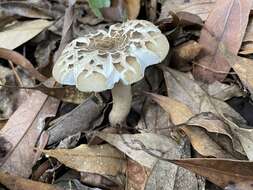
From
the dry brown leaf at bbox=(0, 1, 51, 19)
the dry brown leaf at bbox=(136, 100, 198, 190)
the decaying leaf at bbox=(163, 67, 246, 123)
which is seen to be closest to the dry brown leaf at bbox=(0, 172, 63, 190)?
the dry brown leaf at bbox=(136, 100, 198, 190)

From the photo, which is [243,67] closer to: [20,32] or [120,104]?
[120,104]

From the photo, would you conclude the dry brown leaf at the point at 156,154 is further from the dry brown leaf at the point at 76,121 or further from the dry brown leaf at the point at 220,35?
the dry brown leaf at the point at 220,35

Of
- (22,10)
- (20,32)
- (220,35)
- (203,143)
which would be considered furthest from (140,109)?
(22,10)

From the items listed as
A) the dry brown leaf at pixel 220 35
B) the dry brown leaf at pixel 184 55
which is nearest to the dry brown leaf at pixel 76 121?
the dry brown leaf at pixel 184 55

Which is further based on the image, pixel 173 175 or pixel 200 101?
pixel 200 101

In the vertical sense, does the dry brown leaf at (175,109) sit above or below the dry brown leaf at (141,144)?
above
